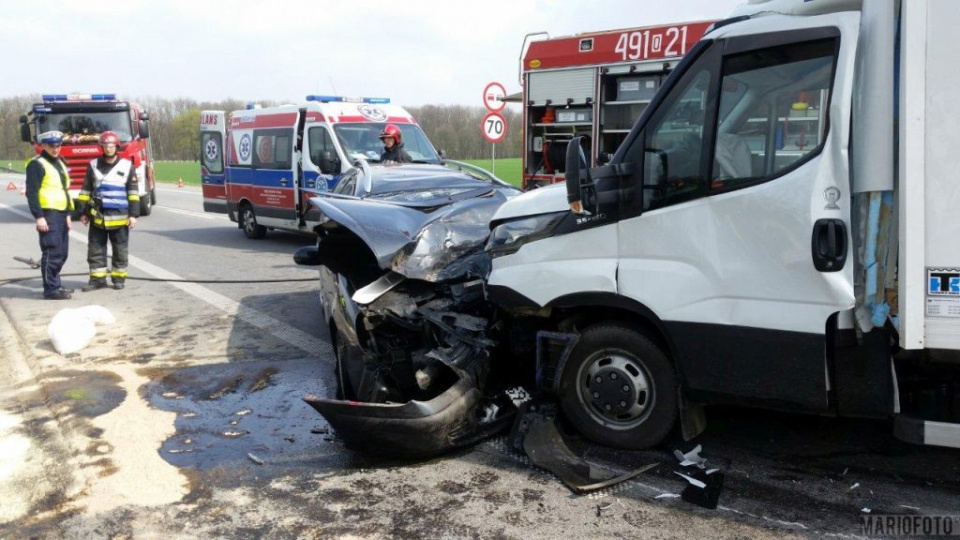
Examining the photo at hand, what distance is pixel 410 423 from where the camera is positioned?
404 cm

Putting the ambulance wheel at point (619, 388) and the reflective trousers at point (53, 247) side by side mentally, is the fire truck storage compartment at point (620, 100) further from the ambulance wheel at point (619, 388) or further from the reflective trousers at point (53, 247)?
the reflective trousers at point (53, 247)

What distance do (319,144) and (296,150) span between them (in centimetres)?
64

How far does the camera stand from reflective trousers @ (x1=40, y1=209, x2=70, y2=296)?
9.26m

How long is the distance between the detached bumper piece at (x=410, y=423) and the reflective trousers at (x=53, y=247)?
262 inches

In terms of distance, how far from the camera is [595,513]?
364cm

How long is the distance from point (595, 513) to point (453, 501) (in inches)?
27.5

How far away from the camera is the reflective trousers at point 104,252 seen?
985 cm

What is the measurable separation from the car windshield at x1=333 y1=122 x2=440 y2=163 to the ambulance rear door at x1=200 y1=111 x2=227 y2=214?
5008mm

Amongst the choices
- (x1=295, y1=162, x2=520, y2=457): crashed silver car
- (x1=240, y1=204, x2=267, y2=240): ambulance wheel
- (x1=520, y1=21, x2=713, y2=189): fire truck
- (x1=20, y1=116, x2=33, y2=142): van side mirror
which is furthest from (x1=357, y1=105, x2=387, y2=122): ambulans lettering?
(x1=20, y1=116, x2=33, y2=142): van side mirror

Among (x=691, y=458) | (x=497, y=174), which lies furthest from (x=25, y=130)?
(x=691, y=458)

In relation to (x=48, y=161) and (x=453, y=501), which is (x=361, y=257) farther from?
(x=48, y=161)

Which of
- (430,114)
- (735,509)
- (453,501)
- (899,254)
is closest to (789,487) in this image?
(735,509)

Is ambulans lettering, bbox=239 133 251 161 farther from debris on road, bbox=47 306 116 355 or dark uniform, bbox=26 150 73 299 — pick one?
debris on road, bbox=47 306 116 355

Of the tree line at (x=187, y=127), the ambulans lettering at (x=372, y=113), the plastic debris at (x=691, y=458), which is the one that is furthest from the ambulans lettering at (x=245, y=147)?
the tree line at (x=187, y=127)
